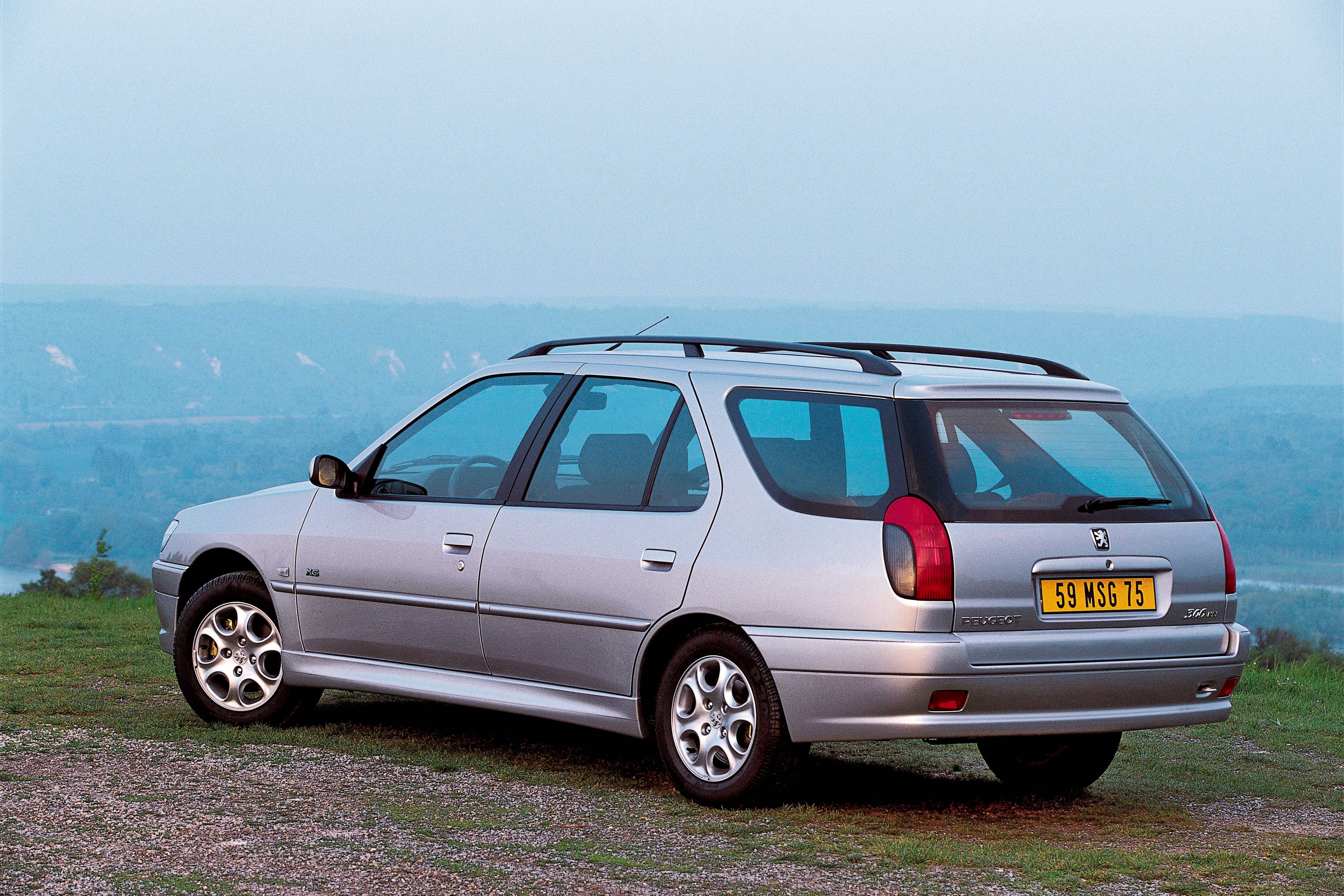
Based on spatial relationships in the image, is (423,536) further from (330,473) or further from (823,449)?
(823,449)

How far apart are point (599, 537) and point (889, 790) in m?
1.66

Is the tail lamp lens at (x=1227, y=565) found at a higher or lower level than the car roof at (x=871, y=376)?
lower

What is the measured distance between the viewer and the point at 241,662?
7.65 m

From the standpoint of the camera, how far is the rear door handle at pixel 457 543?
6.72 meters

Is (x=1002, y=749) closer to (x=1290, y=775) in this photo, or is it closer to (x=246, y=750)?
(x=1290, y=775)

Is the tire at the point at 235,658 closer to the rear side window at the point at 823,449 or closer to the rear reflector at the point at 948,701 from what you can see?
the rear side window at the point at 823,449

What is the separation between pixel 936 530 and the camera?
552 centimetres

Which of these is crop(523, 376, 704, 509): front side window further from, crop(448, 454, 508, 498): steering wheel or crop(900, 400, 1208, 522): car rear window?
crop(900, 400, 1208, 522): car rear window

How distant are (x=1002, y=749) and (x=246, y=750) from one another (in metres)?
3.29

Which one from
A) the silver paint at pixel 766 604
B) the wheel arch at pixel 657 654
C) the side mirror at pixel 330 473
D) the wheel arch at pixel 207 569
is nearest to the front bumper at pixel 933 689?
the silver paint at pixel 766 604

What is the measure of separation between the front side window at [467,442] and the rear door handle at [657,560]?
38.1 inches

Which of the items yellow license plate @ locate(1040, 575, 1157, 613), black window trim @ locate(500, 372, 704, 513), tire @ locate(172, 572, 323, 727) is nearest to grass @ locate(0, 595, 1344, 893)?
tire @ locate(172, 572, 323, 727)

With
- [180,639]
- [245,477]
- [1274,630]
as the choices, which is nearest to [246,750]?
[180,639]

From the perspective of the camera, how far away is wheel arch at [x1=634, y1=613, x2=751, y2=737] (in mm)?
6020
